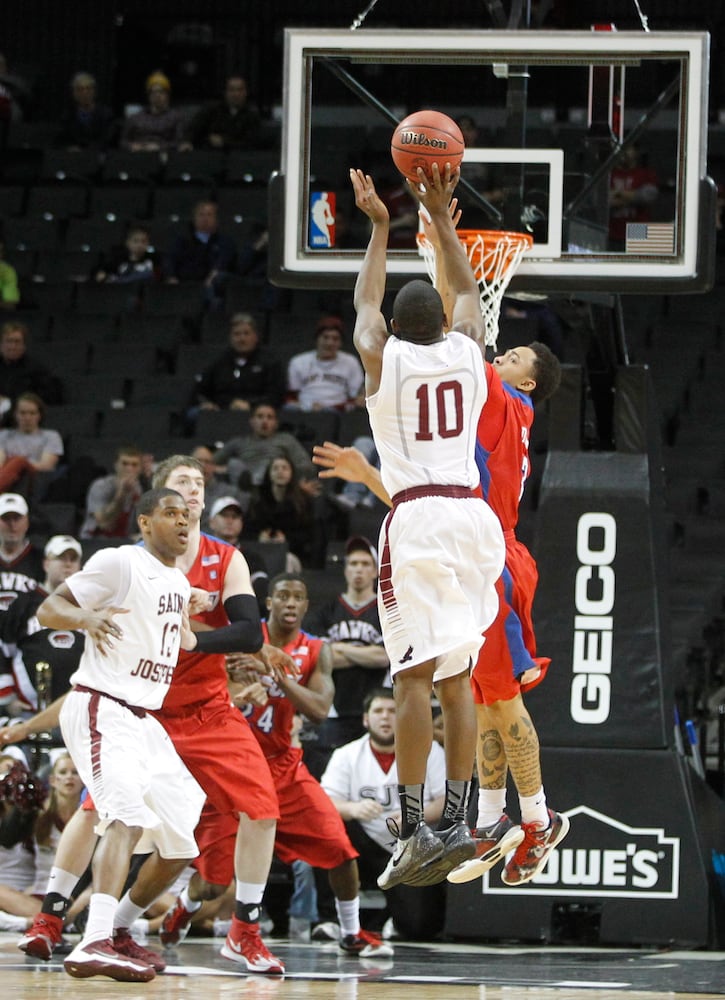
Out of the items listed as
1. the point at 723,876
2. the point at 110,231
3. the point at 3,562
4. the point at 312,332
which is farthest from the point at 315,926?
the point at 110,231

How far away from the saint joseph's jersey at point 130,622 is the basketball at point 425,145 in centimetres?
225

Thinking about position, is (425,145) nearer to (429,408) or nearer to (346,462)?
(429,408)

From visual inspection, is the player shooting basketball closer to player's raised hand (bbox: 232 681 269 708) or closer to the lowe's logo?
player's raised hand (bbox: 232 681 269 708)

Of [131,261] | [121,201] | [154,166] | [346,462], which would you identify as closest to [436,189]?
[346,462]

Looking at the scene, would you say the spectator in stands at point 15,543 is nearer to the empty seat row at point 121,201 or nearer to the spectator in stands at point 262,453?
the spectator in stands at point 262,453

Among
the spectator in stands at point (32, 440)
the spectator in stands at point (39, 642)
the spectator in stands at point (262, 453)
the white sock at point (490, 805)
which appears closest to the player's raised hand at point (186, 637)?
the white sock at point (490, 805)

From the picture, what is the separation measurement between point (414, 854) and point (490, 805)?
116 cm

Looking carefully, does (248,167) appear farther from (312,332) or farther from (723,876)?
(723,876)

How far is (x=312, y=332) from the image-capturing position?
14594 millimetres

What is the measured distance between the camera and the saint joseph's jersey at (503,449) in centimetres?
645

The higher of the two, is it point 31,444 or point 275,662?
point 31,444

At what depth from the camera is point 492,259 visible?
7660mm

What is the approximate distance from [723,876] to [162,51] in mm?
12875

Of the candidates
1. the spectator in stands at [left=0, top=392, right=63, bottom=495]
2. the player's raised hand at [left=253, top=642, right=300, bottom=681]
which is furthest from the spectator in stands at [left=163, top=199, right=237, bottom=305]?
the player's raised hand at [left=253, top=642, right=300, bottom=681]
